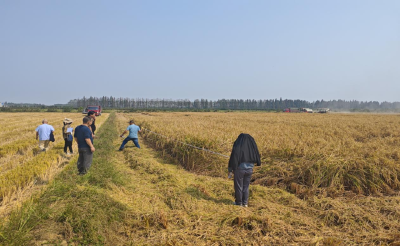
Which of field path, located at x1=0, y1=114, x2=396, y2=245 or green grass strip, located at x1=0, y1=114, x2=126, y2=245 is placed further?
field path, located at x1=0, y1=114, x2=396, y2=245

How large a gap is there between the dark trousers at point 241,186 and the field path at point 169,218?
27cm

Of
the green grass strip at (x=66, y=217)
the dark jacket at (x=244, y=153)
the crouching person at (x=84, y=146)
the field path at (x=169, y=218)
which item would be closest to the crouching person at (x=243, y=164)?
the dark jacket at (x=244, y=153)

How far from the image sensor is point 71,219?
4660mm

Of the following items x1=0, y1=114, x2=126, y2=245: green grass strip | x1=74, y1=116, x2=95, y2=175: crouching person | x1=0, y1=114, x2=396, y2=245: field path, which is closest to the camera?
x1=0, y1=114, x2=126, y2=245: green grass strip

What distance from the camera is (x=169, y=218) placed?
16.8ft

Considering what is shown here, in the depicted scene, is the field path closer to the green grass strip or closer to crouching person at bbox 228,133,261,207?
the green grass strip

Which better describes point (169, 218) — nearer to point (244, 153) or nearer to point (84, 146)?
point (244, 153)

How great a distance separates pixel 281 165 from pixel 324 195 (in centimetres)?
188

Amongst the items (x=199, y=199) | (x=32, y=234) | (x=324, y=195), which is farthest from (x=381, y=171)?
(x=32, y=234)

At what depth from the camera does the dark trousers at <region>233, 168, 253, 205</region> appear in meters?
6.02

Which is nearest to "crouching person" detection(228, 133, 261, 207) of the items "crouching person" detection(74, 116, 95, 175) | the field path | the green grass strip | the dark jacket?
the dark jacket

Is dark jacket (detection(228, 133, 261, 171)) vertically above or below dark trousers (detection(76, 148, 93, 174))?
above

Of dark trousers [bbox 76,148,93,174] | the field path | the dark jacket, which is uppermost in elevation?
the dark jacket

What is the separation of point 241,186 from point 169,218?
1957mm
